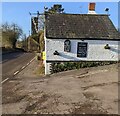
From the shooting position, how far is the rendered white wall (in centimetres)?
2112

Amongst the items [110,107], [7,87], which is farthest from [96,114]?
[7,87]

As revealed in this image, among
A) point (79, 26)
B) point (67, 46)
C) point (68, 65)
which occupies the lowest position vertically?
point (68, 65)

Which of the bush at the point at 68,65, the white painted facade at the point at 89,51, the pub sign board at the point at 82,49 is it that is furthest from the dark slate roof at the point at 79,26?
the bush at the point at 68,65

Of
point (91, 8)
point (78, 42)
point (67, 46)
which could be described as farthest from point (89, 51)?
point (91, 8)

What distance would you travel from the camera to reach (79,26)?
2328cm

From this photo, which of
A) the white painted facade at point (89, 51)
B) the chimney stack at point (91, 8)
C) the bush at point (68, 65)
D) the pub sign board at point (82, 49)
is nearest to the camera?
the bush at point (68, 65)

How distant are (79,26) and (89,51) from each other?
2709 mm

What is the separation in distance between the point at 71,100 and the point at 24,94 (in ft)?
8.75

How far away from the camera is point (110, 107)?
8828 mm

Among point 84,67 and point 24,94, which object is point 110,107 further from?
point 84,67

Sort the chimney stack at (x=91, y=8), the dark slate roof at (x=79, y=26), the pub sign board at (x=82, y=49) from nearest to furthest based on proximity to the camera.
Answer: the pub sign board at (x=82, y=49)
the dark slate roof at (x=79, y=26)
the chimney stack at (x=91, y=8)

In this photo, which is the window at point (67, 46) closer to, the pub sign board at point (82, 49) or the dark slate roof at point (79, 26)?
the dark slate roof at point (79, 26)

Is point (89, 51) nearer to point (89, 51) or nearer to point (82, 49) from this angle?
point (89, 51)

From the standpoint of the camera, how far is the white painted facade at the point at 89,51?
21109mm
